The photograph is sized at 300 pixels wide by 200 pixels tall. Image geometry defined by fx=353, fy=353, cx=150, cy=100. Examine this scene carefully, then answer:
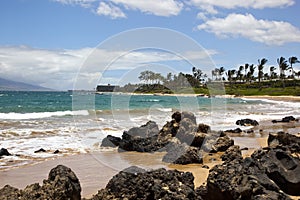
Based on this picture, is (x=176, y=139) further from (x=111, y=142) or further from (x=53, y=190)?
(x=53, y=190)

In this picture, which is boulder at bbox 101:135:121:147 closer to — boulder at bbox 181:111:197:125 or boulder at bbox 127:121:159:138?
boulder at bbox 127:121:159:138

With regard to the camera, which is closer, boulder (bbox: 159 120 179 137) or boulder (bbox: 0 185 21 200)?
boulder (bbox: 0 185 21 200)

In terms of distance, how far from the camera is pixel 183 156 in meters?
12.4

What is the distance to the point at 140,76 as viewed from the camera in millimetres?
14531

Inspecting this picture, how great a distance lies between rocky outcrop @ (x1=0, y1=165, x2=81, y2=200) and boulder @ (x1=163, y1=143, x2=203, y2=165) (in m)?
6.11

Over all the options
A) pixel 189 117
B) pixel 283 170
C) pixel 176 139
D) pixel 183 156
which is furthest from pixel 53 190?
pixel 189 117

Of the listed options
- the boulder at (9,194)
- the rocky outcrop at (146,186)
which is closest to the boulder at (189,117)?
the rocky outcrop at (146,186)

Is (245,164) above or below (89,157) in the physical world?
above

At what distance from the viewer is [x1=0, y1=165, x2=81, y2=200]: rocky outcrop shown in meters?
6.10

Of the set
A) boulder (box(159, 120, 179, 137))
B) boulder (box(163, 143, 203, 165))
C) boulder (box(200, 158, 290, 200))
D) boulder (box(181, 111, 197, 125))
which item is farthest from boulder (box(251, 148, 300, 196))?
boulder (box(181, 111, 197, 125))

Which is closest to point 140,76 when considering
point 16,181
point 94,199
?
point 16,181

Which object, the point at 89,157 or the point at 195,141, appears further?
the point at 195,141

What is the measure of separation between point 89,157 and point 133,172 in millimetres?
7593

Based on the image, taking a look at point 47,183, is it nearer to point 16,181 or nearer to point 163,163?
point 16,181
